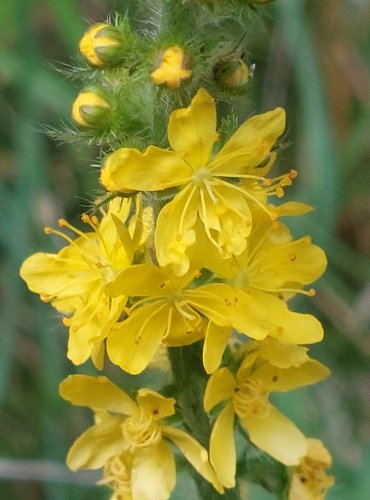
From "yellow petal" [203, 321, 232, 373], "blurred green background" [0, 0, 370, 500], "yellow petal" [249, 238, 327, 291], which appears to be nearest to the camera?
"yellow petal" [203, 321, 232, 373]

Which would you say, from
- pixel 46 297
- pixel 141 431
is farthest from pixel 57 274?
pixel 141 431

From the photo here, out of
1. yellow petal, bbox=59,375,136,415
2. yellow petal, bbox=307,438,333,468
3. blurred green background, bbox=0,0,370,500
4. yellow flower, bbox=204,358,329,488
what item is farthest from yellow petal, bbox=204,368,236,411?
blurred green background, bbox=0,0,370,500

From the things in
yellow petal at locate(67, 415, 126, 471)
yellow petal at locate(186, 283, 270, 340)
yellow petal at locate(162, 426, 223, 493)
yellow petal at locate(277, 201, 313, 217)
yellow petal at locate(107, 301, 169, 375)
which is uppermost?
yellow petal at locate(277, 201, 313, 217)

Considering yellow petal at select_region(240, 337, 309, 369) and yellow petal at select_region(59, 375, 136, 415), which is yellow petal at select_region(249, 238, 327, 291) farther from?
yellow petal at select_region(59, 375, 136, 415)

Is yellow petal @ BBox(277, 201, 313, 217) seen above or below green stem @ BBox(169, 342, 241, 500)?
above

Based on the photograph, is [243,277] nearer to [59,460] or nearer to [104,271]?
[104,271]

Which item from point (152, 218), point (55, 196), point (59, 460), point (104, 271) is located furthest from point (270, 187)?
point (55, 196)
